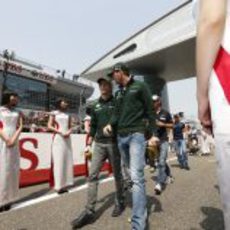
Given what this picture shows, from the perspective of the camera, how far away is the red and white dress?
1.89 metres

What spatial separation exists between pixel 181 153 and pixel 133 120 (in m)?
9.24

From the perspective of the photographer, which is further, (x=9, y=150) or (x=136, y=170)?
(x=9, y=150)

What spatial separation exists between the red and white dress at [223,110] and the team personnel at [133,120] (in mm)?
3221

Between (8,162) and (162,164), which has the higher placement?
(8,162)

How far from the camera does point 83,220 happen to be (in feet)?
18.4

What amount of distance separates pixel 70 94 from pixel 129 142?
2926 inches

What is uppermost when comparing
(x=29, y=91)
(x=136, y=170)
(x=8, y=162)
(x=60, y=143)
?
(x=29, y=91)

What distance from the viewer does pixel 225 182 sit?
192 cm

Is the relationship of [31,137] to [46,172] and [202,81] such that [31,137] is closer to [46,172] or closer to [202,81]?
[46,172]

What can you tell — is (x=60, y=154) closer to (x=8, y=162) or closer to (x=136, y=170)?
(x=8, y=162)

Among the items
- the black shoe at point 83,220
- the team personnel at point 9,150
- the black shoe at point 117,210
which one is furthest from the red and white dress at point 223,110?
the team personnel at point 9,150

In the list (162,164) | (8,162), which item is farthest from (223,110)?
(162,164)

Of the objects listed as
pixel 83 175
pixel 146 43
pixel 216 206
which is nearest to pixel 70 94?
pixel 146 43

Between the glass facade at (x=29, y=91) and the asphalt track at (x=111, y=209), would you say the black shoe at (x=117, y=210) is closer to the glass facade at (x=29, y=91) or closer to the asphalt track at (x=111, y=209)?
the asphalt track at (x=111, y=209)
